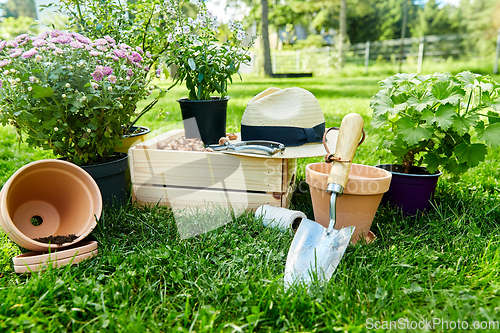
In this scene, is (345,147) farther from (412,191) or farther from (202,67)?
(202,67)

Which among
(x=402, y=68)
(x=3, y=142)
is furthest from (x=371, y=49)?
(x=3, y=142)

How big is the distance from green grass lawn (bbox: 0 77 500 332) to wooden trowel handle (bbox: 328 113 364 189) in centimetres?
32

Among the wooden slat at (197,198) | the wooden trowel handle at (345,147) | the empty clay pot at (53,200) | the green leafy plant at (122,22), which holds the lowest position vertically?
the wooden slat at (197,198)

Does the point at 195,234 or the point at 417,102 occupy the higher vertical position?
the point at 417,102

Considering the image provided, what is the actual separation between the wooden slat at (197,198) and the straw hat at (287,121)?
0.31 m

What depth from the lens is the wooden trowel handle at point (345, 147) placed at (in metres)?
1.49

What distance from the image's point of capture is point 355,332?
3.45 ft

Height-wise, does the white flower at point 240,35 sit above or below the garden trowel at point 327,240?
above

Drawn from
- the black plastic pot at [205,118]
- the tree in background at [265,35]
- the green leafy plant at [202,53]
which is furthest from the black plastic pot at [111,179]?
the tree in background at [265,35]

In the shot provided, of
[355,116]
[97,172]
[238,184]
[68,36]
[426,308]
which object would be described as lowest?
[426,308]

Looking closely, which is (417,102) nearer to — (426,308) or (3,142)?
(426,308)

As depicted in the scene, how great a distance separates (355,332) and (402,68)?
14244 millimetres

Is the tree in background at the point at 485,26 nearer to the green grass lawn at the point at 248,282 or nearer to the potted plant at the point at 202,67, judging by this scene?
the potted plant at the point at 202,67

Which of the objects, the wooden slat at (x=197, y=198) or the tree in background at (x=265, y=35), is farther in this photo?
the tree in background at (x=265, y=35)
